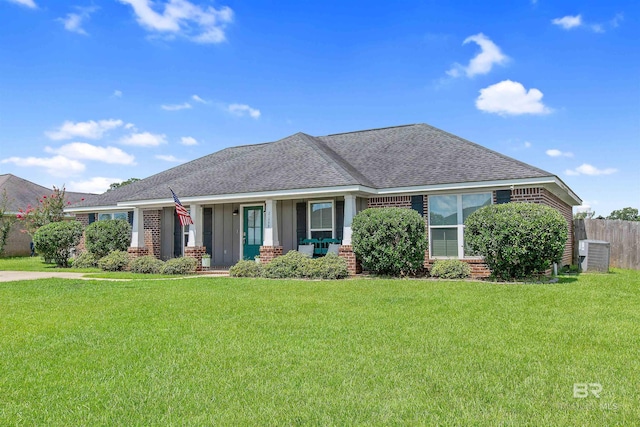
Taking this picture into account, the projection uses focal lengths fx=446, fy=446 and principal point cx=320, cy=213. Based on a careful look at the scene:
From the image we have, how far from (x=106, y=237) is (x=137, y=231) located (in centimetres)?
160

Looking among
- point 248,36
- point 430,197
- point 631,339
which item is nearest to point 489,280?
point 430,197

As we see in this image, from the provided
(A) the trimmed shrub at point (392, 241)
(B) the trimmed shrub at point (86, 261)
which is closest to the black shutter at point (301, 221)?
(A) the trimmed shrub at point (392, 241)

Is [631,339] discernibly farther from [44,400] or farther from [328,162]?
[328,162]

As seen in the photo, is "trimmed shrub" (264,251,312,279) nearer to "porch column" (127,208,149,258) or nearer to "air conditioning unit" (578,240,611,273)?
"porch column" (127,208,149,258)

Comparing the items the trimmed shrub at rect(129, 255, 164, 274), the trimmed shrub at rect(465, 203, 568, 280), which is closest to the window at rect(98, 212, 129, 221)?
the trimmed shrub at rect(129, 255, 164, 274)

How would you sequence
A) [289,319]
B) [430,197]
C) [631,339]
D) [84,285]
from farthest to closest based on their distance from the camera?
[430,197]
[84,285]
[289,319]
[631,339]

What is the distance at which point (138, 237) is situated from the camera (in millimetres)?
17953

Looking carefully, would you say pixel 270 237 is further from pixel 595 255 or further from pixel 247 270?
pixel 595 255

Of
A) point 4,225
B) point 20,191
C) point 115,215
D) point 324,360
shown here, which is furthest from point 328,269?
point 20,191

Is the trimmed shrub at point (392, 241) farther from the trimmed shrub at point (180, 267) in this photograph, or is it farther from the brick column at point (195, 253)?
the brick column at point (195, 253)

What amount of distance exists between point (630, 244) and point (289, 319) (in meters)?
16.2

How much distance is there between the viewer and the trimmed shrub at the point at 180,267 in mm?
15351

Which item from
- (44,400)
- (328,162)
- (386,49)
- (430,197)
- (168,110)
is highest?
(386,49)

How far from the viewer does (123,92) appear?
17.2 meters
